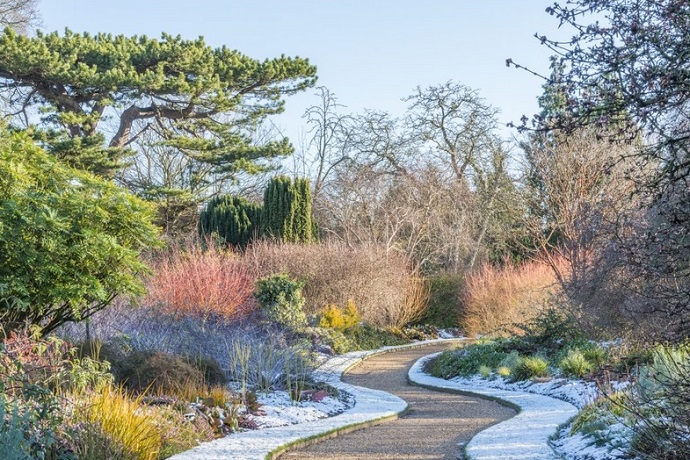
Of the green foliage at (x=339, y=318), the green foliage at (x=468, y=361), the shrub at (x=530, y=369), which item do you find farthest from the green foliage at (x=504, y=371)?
the green foliage at (x=339, y=318)

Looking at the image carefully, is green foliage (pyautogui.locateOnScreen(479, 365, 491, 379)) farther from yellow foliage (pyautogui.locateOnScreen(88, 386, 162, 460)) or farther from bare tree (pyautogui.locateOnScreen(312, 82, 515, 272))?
bare tree (pyautogui.locateOnScreen(312, 82, 515, 272))

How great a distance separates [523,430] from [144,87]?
17.0 metres

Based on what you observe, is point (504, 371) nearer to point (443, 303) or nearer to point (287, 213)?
point (287, 213)

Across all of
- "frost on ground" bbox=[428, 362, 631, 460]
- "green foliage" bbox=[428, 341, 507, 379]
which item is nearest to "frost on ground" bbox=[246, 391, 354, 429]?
"frost on ground" bbox=[428, 362, 631, 460]

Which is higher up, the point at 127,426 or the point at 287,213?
the point at 287,213

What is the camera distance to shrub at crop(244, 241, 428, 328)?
20.3 metres

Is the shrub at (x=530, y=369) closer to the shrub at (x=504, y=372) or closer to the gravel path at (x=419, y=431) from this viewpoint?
the shrub at (x=504, y=372)

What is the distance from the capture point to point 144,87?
70.7 feet

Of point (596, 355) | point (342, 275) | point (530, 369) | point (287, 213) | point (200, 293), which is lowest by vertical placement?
point (530, 369)

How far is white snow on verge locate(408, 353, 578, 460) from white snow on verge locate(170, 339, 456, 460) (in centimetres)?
151

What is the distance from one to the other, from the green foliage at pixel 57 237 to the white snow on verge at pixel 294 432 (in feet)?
7.01

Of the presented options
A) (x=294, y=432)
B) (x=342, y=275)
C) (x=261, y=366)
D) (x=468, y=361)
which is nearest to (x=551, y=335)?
(x=468, y=361)

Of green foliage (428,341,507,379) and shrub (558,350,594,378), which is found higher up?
shrub (558,350,594,378)

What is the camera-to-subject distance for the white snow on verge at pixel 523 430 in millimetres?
6422
